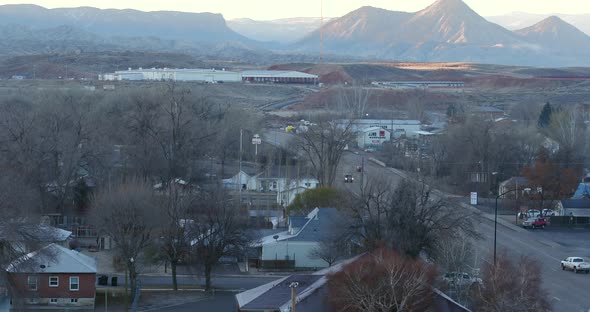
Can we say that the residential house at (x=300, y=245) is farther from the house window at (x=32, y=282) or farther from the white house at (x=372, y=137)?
the white house at (x=372, y=137)

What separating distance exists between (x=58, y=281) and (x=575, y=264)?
12.2 metres

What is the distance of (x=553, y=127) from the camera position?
4878cm

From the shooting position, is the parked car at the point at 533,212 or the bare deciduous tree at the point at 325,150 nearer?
the parked car at the point at 533,212

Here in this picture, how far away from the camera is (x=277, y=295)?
1816 cm

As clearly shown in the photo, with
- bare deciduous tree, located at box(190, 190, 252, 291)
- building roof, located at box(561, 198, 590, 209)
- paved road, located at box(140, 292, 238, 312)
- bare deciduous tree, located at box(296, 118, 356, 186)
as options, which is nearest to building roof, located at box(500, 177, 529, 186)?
building roof, located at box(561, 198, 590, 209)

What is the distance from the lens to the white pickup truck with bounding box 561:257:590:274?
24391 millimetres

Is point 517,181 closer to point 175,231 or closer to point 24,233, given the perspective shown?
point 175,231

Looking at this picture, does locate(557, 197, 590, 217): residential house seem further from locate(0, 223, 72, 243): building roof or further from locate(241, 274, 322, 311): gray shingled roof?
locate(0, 223, 72, 243): building roof

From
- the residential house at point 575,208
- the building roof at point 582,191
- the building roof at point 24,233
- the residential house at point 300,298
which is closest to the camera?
the residential house at point 300,298

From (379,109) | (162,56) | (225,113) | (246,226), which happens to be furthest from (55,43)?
(246,226)

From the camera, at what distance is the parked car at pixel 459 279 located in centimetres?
1905

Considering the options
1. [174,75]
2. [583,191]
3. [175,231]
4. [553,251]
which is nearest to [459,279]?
[175,231]

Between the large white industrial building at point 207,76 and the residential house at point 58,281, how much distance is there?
64336 millimetres

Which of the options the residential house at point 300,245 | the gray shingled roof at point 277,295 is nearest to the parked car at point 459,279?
the gray shingled roof at point 277,295
